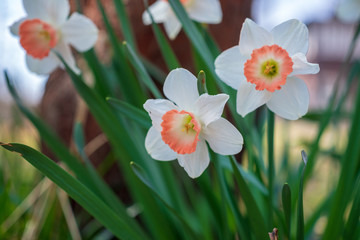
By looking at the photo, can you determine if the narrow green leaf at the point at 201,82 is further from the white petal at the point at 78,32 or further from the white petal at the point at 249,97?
the white petal at the point at 78,32

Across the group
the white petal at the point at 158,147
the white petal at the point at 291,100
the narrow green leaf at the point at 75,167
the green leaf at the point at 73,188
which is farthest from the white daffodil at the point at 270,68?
the narrow green leaf at the point at 75,167

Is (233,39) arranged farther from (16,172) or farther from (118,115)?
(16,172)

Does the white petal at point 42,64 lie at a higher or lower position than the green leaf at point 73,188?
higher

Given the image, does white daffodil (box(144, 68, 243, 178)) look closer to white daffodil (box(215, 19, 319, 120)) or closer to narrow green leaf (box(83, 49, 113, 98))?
white daffodil (box(215, 19, 319, 120))

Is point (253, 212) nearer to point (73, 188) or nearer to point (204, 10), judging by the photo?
point (73, 188)

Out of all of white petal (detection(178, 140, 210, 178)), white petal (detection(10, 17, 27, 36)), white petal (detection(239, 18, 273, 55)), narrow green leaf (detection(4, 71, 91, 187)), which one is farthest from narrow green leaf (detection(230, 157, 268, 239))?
white petal (detection(10, 17, 27, 36))

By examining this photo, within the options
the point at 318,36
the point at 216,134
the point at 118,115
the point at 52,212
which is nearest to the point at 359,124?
the point at 216,134
